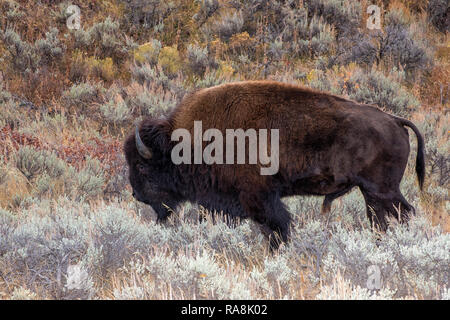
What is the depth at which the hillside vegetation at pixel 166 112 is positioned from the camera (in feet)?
12.1

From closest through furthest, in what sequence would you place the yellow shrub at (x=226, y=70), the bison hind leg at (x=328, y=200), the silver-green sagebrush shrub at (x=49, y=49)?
the bison hind leg at (x=328, y=200), the yellow shrub at (x=226, y=70), the silver-green sagebrush shrub at (x=49, y=49)

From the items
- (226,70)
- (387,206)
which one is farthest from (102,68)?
(387,206)

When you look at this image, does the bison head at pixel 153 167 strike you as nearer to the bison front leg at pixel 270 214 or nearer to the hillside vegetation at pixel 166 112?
the hillside vegetation at pixel 166 112

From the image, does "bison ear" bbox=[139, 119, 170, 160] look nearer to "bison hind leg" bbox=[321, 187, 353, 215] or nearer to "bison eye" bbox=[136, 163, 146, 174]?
"bison eye" bbox=[136, 163, 146, 174]

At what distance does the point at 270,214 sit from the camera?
15.2 ft

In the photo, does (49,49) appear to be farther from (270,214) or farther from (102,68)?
(270,214)

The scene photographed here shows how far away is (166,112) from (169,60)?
202 cm

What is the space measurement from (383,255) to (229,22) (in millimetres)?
7923

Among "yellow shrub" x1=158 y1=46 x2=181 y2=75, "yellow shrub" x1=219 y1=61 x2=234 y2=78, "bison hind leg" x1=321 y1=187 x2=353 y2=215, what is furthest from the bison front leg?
"yellow shrub" x1=158 y1=46 x2=181 y2=75

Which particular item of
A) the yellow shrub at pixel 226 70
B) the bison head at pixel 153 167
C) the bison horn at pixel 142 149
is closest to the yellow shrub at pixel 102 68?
the yellow shrub at pixel 226 70

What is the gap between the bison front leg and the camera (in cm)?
462

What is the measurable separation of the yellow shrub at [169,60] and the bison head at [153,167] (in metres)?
4.64

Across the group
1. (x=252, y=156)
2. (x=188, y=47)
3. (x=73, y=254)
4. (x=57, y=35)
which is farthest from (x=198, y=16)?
(x=73, y=254)

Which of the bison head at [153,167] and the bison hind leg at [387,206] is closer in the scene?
the bison hind leg at [387,206]
